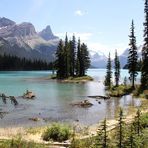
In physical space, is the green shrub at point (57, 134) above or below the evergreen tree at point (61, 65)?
below

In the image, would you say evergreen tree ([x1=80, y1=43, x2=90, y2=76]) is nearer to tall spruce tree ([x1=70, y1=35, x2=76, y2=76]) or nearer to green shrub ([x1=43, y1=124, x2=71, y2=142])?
tall spruce tree ([x1=70, y1=35, x2=76, y2=76])

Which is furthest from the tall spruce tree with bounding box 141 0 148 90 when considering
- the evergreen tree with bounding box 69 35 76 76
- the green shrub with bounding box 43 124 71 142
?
the evergreen tree with bounding box 69 35 76 76

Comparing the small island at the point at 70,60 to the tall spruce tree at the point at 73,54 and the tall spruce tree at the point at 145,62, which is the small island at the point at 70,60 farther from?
the tall spruce tree at the point at 145,62

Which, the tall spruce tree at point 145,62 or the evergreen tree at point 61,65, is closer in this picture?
the tall spruce tree at point 145,62

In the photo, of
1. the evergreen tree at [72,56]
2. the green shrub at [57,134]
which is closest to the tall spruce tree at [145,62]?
the green shrub at [57,134]

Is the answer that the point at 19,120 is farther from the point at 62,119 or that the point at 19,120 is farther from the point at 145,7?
the point at 145,7

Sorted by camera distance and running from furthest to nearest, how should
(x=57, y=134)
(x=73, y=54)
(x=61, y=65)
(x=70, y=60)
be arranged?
(x=73, y=54) < (x=70, y=60) < (x=61, y=65) < (x=57, y=134)

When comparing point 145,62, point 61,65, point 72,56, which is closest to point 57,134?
point 145,62

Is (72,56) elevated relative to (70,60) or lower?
elevated

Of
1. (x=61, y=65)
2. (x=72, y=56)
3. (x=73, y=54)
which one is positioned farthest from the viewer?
(x=73, y=54)

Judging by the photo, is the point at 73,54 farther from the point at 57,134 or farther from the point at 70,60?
the point at 57,134

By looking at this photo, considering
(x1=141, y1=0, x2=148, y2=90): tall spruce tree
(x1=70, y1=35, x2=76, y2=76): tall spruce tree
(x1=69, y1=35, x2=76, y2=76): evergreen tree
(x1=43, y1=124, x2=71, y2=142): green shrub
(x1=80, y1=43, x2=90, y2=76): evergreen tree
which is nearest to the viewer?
(x1=43, y1=124, x2=71, y2=142): green shrub

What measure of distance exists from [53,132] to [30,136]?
6.64 ft

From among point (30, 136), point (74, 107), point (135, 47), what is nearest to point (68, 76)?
point (135, 47)
